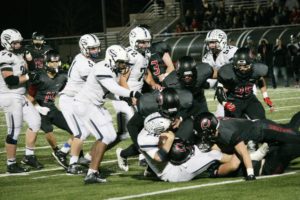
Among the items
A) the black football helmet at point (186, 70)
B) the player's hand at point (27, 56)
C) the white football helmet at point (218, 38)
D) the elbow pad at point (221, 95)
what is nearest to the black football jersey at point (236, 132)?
the black football helmet at point (186, 70)

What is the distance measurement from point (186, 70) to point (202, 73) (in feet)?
1.43

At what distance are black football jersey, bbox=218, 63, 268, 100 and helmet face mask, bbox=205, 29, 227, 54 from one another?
4.27 ft

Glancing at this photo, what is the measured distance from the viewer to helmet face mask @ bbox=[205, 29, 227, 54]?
1119 centimetres

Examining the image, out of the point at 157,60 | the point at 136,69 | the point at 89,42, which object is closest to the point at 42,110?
the point at 136,69

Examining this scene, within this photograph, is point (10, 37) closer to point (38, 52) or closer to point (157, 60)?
point (157, 60)

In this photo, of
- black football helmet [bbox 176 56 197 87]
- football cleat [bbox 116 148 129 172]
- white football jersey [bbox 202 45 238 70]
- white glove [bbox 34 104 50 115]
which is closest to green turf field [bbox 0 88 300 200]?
football cleat [bbox 116 148 129 172]

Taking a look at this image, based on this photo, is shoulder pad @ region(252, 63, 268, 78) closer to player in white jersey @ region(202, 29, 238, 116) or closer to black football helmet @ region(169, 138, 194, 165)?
player in white jersey @ region(202, 29, 238, 116)

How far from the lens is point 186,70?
30.9ft

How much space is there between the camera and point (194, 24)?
2948 centimetres

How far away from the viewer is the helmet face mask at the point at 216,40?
11.2 meters

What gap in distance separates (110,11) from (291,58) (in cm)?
2739

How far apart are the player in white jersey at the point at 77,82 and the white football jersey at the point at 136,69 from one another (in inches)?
36.4

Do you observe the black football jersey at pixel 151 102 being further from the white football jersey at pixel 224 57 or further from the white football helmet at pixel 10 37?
the white football helmet at pixel 10 37

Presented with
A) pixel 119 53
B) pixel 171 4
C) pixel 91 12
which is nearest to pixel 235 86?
pixel 119 53
